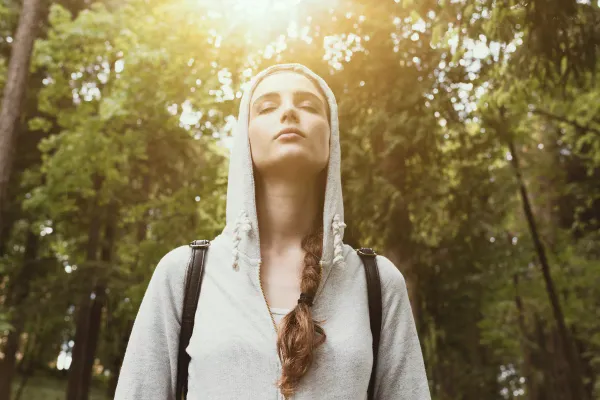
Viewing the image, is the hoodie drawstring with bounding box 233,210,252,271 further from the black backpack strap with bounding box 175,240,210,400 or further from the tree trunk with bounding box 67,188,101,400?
the tree trunk with bounding box 67,188,101,400

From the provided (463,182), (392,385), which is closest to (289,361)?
(392,385)

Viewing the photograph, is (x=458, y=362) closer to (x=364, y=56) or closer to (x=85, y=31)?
(x=364, y=56)

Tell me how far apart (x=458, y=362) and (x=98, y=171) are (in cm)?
1180

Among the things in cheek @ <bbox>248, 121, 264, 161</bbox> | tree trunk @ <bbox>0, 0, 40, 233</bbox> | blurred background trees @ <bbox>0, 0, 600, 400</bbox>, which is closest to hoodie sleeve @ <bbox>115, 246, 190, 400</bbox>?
cheek @ <bbox>248, 121, 264, 161</bbox>

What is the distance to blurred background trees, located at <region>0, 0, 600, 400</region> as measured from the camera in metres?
8.30

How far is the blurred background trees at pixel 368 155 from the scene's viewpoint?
8297mm

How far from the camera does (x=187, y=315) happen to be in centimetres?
205

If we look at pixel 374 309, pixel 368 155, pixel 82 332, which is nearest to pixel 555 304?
pixel 368 155

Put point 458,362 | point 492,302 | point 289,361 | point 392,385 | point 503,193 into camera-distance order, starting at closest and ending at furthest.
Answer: point 289,361 → point 392,385 → point 503,193 → point 492,302 → point 458,362

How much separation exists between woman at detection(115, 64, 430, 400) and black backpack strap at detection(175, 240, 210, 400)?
0.08 feet

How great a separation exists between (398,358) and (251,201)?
30.3 inches

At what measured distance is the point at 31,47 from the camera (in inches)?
464

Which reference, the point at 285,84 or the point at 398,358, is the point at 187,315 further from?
the point at 285,84

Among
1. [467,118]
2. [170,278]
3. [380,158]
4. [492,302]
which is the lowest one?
[170,278]
